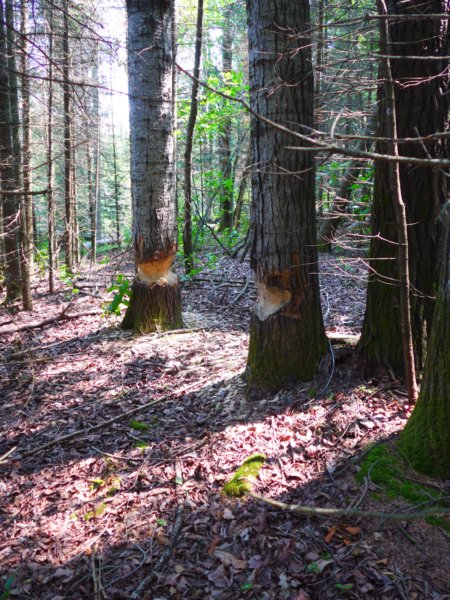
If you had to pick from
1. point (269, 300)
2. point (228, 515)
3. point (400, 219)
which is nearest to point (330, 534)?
point (228, 515)

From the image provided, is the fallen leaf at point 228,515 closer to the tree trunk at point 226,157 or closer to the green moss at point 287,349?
the green moss at point 287,349

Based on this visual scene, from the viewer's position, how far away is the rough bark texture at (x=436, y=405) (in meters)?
2.78

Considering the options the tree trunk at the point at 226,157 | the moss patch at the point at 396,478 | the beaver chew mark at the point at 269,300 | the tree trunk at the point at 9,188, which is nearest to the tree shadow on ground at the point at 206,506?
the moss patch at the point at 396,478

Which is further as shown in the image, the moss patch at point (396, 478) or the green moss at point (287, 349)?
the green moss at point (287, 349)

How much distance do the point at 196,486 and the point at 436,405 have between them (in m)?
1.92

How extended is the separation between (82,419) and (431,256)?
3.86m

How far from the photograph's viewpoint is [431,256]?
360 cm

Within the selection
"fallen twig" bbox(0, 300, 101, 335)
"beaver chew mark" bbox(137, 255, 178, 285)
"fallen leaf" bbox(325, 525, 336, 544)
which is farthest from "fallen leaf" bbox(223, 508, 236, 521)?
"fallen twig" bbox(0, 300, 101, 335)

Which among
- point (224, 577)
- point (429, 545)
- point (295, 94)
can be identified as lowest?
point (224, 577)

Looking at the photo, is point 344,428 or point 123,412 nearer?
point 344,428

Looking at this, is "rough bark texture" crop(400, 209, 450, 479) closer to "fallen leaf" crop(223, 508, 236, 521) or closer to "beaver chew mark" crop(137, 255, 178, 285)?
"fallen leaf" crop(223, 508, 236, 521)

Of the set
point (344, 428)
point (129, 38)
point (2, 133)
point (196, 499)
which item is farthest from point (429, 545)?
point (2, 133)

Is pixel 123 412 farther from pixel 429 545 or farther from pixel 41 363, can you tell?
pixel 429 545

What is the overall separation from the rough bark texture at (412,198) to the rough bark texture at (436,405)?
0.70 m
